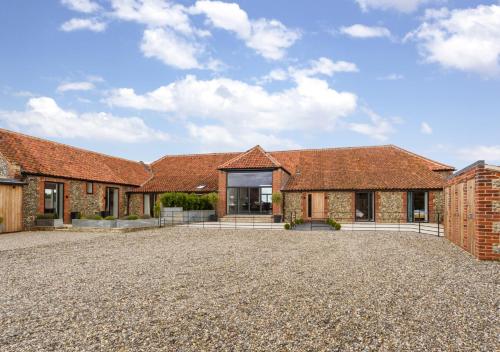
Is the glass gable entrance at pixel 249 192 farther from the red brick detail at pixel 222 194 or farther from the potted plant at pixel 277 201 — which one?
the potted plant at pixel 277 201

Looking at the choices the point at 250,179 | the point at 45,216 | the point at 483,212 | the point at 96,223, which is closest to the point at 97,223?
the point at 96,223

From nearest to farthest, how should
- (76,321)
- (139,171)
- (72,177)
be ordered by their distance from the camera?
(76,321) → (72,177) → (139,171)

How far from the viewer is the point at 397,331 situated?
5.52 meters

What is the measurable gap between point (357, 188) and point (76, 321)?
24155 mm

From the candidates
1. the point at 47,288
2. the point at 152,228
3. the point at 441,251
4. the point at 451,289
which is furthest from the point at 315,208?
the point at 47,288

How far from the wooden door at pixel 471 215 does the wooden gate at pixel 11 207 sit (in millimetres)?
22455

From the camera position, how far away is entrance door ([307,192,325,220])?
1125 inches

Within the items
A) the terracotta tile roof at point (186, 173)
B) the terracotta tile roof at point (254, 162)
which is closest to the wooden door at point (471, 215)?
the terracotta tile roof at point (254, 162)

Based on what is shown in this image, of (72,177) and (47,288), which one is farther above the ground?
(72,177)

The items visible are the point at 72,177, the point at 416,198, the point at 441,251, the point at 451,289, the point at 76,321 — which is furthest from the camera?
the point at 416,198

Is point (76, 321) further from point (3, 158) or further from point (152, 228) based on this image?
point (3, 158)

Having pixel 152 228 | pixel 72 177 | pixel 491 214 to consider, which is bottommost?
pixel 152 228

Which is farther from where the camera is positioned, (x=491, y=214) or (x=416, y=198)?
(x=416, y=198)

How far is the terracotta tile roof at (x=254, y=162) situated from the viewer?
28.2 m
